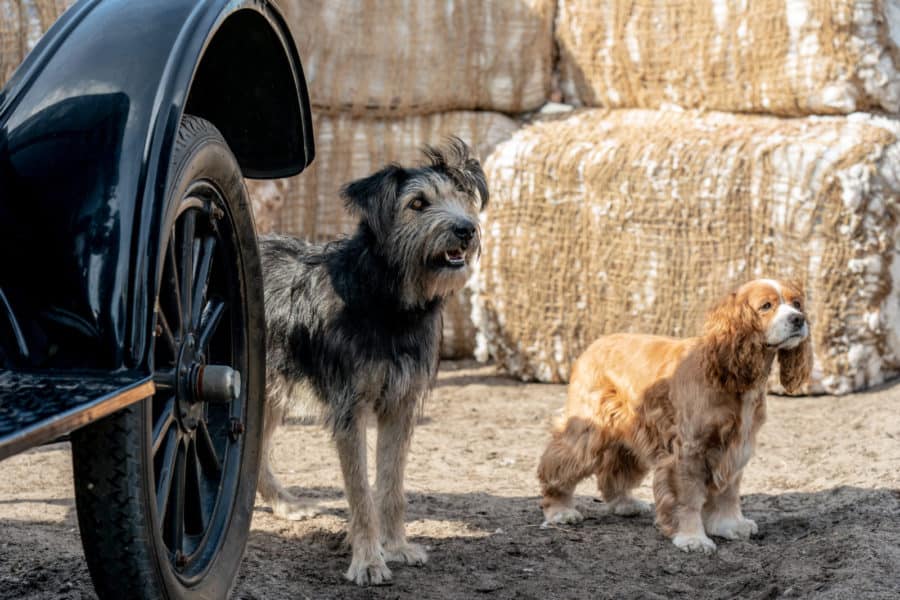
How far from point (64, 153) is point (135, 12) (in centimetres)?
45

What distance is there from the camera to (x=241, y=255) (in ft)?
10.8

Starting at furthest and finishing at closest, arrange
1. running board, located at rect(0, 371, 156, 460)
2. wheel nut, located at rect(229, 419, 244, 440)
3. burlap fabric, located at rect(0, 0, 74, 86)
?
1. burlap fabric, located at rect(0, 0, 74, 86)
2. wheel nut, located at rect(229, 419, 244, 440)
3. running board, located at rect(0, 371, 156, 460)

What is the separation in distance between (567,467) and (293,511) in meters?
1.31

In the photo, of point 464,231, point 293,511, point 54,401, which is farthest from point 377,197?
point 54,401

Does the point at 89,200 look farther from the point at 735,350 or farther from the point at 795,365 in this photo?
the point at 795,365

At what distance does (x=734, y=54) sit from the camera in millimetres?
7621

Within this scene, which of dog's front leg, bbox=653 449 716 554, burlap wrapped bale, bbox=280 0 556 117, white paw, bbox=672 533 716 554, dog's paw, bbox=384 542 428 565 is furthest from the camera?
burlap wrapped bale, bbox=280 0 556 117

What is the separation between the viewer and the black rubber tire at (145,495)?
2.29 m

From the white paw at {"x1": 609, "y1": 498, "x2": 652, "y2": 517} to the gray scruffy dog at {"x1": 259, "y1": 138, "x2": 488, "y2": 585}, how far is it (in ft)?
4.04

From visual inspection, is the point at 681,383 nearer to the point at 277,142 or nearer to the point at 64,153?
the point at 277,142

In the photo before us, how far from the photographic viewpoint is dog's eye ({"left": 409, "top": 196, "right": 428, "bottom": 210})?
15.5 ft

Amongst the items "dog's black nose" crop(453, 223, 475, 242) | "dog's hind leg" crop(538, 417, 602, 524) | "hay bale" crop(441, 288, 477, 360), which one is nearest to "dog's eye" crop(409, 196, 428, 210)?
"dog's black nose" crop(453, 223, 475, 242)

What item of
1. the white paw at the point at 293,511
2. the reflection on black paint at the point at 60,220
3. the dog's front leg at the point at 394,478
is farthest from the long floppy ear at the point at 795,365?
the reflection on black paint at the point at 60,220

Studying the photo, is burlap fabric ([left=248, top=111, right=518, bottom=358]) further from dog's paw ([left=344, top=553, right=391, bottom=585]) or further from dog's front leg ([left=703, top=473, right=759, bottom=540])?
dog's paw ([left=344, top=553, right=391, bottom=585])
